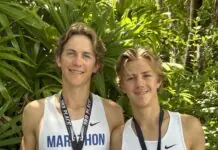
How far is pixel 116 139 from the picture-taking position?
2762 mm

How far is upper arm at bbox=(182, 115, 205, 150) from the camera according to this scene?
8.61 feet

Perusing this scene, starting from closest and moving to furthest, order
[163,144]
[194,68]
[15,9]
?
1. [163,144]
2. [15,9]
3. [194,68]

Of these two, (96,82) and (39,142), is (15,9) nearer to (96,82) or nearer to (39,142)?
(96,82)

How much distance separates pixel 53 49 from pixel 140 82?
1583 millimetres

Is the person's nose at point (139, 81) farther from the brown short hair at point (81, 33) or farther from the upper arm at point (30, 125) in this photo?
the upper arm at point (30, 125)

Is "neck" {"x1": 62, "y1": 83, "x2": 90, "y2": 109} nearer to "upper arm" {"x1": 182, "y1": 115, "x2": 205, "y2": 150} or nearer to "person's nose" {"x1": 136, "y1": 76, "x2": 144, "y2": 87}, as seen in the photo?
"person's nose" {"x1": 136, "y1": 76, "x2": 144, "y2": 87}

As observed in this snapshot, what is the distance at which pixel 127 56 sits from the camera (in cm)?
270

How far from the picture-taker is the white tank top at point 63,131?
2734 mm

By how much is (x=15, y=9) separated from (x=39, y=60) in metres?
→ 0.50

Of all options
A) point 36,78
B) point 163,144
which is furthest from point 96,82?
point 163,144

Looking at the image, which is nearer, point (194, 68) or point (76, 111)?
point (76, 111)

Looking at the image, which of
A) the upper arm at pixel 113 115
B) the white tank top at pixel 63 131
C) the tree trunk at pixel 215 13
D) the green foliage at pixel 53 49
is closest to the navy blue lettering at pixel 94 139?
the white tank top at pixel 63 131

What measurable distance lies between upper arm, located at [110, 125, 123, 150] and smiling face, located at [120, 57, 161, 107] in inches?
9.3

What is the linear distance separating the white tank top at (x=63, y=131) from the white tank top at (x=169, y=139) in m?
0.16
